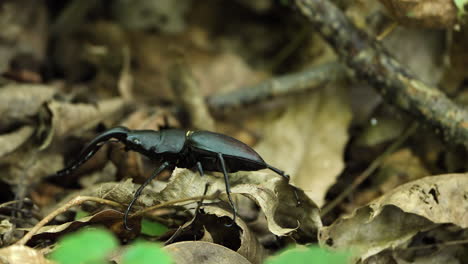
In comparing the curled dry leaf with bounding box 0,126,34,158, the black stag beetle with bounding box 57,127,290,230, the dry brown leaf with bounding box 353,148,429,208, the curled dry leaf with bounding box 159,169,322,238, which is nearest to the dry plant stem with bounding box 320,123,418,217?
the dry brown leaf with bounding box 353,148,429,208

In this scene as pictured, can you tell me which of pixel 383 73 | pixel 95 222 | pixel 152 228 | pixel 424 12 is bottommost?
pixel 152 228

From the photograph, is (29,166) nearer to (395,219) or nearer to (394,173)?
(395,219)

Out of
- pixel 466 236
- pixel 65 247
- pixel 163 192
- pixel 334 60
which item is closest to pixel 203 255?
pixel 163 192

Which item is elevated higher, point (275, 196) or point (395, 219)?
point (275, 196)

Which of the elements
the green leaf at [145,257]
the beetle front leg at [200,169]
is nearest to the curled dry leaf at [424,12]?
the beetle front leg at [200,169]

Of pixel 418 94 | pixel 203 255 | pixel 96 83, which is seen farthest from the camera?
pixel 96 83

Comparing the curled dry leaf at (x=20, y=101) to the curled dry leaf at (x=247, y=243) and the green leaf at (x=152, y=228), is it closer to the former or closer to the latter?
the green leaf at (x=152, y=228)

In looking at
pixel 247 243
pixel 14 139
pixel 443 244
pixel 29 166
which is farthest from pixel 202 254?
pixel 14 139

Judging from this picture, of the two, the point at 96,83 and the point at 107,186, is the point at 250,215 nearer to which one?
the point at 107,186
